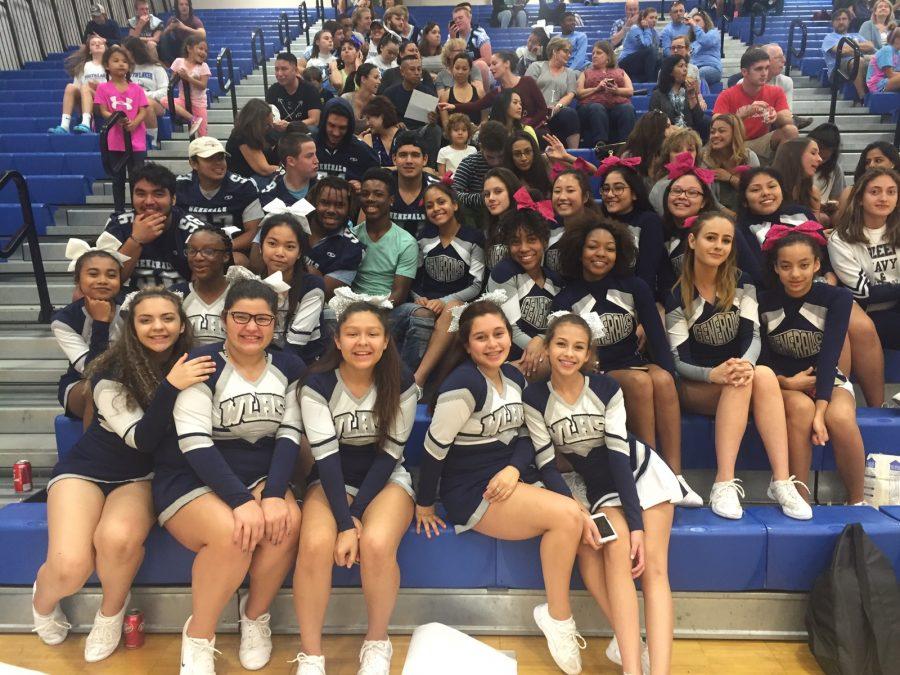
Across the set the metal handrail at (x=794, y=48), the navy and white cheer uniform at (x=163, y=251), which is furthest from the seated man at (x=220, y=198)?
the metal handrail at (x=794, y=48)

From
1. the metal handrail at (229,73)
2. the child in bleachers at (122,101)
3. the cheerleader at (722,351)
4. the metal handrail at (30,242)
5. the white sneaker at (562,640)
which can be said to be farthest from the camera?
the metal handrail at (229,73)

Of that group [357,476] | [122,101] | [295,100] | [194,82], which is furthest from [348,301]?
[194,82]

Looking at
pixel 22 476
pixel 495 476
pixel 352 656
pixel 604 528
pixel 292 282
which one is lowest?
pixel 352 656

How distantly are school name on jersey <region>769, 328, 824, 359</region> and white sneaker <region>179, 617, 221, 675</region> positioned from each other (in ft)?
7.02

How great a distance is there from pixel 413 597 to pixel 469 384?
0.69m

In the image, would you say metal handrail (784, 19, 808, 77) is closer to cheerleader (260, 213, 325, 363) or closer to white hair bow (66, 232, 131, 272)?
cheerleader (260, 213, 325, 363)

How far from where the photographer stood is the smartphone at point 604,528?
2.30 m

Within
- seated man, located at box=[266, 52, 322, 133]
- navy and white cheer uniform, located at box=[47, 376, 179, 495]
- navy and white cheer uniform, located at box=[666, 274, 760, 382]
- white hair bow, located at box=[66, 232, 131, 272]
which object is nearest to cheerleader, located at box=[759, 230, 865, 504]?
navy and white cheer uniform, located at box=[666, 274, 760, 382]

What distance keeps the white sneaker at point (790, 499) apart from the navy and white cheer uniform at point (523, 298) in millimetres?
988

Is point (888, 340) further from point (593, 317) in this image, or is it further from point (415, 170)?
point (415, 170)

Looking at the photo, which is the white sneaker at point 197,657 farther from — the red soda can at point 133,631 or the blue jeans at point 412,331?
the blue jeans at point 412,331

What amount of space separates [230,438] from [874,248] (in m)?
2.57

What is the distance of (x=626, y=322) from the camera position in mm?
2891

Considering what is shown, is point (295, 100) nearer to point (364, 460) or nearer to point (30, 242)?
point (30, 242)
